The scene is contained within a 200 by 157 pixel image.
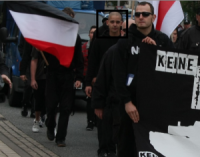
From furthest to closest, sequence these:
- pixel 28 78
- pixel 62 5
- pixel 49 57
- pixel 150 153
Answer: pixel 62 5 < pixel 28 78 < pixel 49 57 < pixel 150 153

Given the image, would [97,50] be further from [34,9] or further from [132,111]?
[132,111]

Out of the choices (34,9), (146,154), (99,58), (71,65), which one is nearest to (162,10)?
(99,58)

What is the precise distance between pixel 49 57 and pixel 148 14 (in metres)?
3.47

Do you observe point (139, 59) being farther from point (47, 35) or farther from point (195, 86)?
point (47, 35)

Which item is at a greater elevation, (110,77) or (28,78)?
(110,77)

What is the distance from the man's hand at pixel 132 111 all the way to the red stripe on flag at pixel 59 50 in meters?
2.80

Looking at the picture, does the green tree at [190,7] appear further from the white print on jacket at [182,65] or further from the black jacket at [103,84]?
the white print on jacket at [182,65]

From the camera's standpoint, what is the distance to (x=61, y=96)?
30.1 feet

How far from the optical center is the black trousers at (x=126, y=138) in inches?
239

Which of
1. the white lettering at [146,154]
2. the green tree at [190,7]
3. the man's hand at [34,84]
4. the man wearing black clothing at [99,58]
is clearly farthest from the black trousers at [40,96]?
the green tree at [190,7]

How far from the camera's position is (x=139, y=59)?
5.84 metres

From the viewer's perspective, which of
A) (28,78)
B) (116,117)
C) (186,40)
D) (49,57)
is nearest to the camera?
(116,117)

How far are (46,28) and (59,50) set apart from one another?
43 cm

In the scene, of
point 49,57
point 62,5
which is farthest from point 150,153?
Answer: point 62,5
